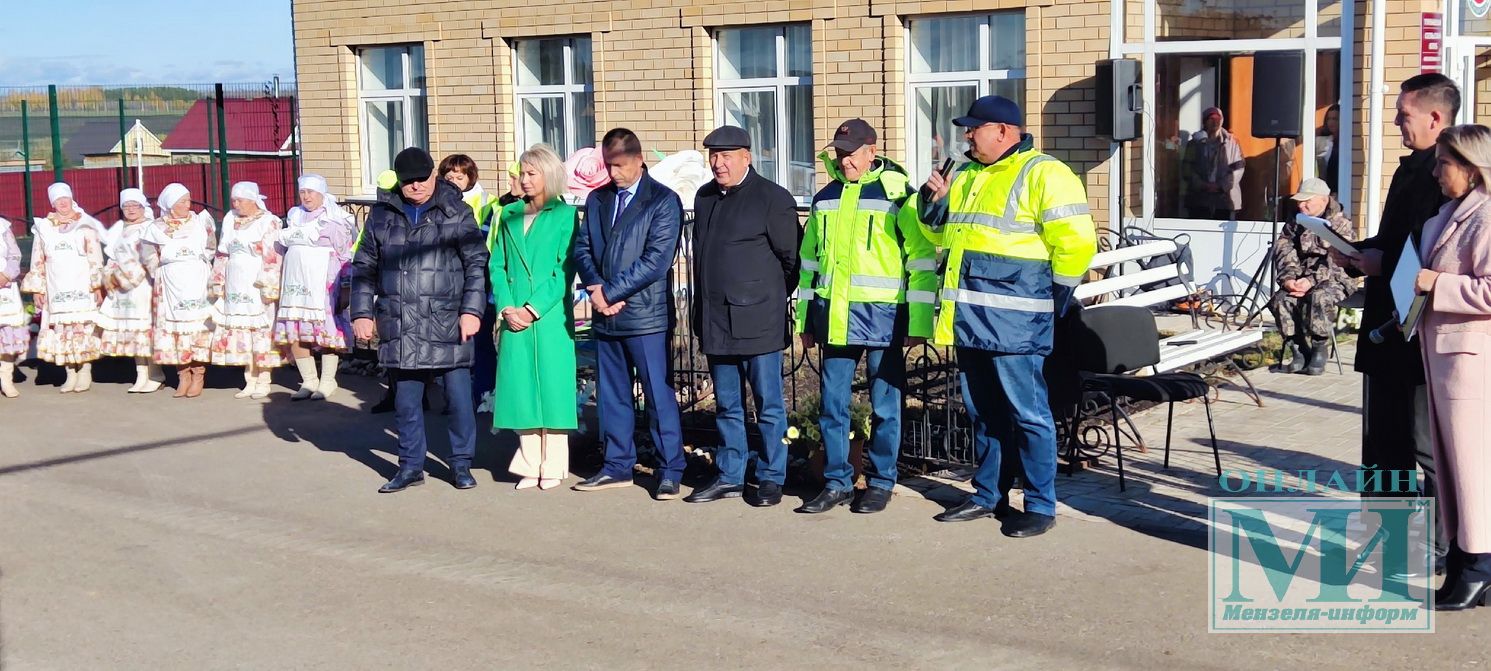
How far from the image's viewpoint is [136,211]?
1184cm

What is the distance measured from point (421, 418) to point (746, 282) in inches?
77.0

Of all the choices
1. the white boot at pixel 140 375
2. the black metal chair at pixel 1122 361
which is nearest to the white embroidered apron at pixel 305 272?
the white boot at pixel 140 375

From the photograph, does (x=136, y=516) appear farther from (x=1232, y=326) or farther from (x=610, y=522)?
(x=1232, y=326)

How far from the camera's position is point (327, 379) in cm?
1153

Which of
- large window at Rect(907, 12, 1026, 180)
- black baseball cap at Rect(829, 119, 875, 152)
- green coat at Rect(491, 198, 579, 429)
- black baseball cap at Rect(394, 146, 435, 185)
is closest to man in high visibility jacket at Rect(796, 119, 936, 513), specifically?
black baseball cap at Rect(829, 119, 875, 152)

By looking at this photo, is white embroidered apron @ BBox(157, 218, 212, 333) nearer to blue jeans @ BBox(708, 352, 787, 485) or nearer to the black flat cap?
blue jeans @ BBox(708, 352, 787, 485)

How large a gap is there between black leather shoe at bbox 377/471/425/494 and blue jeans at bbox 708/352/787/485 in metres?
1.62

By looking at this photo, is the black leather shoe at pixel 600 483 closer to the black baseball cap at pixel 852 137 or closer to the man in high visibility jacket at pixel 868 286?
the man in high visibility jacket at pixel 868 286

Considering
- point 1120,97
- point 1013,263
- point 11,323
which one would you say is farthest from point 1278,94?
point 11,323

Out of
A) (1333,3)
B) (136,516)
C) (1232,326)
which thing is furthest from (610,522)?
(1333,3)

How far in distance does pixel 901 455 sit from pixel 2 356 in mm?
7013

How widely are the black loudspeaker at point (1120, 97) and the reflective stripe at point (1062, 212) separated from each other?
740cm

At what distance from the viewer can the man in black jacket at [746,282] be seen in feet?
25.5

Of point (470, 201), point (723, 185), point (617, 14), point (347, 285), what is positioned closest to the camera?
point (723, 185)
